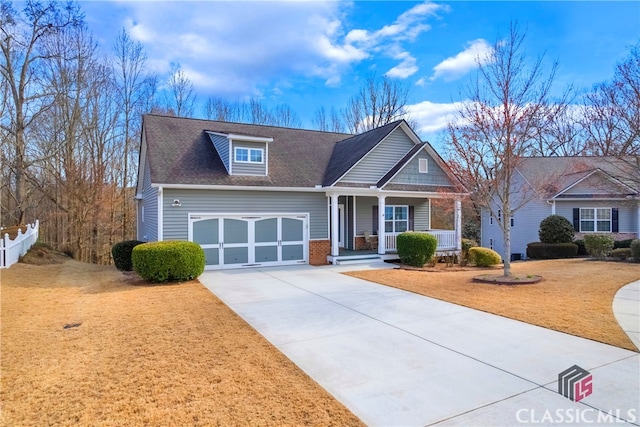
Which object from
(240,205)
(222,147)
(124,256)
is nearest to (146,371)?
(240,205)

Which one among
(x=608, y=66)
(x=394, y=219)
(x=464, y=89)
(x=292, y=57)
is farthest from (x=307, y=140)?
(x=608, y=66)

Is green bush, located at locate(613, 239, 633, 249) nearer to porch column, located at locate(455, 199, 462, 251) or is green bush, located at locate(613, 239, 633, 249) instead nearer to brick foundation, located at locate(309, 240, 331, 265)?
porch column, located at locate(455, 199, 462, 251)

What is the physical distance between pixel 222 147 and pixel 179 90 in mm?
18930

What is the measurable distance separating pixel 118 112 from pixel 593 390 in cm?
2976

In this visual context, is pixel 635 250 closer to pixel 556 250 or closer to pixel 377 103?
pixel 556 250

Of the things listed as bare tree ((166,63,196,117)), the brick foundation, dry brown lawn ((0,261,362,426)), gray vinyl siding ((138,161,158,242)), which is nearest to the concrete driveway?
dry brown lawn ((0,261,362,426))

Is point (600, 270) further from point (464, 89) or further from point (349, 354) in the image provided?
point (349, 354)

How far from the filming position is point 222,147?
603 inches

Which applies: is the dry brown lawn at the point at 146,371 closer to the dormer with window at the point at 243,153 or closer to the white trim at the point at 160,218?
the white trim at the point at 160,218

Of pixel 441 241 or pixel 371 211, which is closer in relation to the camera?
pixel 441 241

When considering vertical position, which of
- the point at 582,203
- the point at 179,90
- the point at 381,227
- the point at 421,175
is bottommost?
the point at 381,227

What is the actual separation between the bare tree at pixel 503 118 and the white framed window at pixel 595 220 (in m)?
14.3

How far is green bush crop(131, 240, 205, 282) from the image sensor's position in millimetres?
10805

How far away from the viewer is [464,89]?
484 inches
